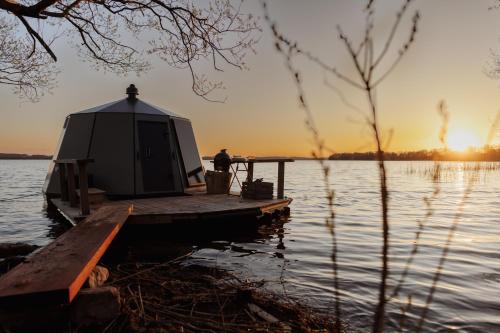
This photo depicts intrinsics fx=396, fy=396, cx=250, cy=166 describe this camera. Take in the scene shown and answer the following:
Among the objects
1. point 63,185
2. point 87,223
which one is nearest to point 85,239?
point 87,223

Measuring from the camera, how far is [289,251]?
855 cm

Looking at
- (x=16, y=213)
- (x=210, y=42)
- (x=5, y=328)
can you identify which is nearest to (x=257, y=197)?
(x=210, y=42)

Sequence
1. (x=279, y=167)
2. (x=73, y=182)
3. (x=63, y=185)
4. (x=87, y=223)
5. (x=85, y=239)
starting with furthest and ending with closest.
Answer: (x=279, y=167)
(x=63, y=185)
(x=73, y=182)
(x=87, y=223)
(x=85, y=239)

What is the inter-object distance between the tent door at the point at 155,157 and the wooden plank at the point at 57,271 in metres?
6.17

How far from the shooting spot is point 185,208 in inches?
368

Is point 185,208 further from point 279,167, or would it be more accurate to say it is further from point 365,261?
point 365,261

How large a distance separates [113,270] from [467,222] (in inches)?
462

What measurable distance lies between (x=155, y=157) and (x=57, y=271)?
856cm

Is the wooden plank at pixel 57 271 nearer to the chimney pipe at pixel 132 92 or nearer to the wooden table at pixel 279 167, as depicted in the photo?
the wooden table at pixel 279 167

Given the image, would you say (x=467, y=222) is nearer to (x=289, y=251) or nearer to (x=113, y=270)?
(x=289, y=251)

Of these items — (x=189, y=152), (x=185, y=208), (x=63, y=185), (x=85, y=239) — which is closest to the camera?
(x=85, y=239)

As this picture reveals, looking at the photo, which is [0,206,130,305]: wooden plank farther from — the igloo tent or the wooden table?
the wooden table

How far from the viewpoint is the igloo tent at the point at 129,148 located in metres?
11.6

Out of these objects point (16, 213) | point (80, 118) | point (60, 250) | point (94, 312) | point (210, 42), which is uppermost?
point (210, 42)
